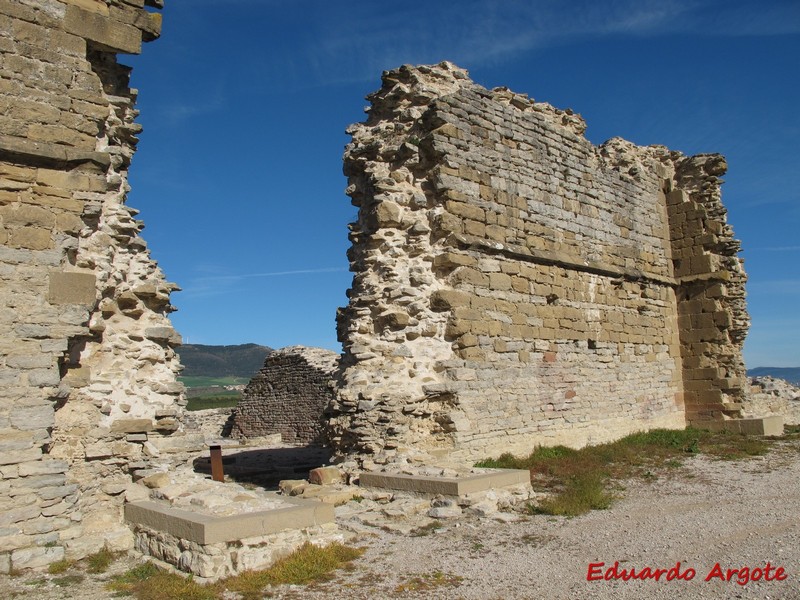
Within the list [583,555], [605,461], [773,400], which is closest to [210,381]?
[773,400]

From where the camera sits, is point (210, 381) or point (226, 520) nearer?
point (226, 520)

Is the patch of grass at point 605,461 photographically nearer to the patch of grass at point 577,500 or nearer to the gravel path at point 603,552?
the patch of grass at point 577,500

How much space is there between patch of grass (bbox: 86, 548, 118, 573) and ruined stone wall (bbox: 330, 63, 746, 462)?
324 cm

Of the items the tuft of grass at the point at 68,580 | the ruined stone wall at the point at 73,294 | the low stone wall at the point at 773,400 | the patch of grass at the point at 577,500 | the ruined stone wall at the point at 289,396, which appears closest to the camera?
the tuft of grass at the point at 68,580

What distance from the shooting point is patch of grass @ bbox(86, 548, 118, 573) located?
5137mm

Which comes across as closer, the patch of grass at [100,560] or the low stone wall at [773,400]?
the patch of grass at [100,560]

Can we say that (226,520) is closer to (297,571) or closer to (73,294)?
(297,571)

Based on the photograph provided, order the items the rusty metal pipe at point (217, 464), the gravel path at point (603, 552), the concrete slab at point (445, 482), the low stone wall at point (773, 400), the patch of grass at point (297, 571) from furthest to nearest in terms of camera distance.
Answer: the low stone wall at point (773, 400) < the rusty metal pipe at point (217, 464) < the concrete slab at point (445, 482) < the patch of grass at point (297, 571) < the gravel path at point (603, 552)

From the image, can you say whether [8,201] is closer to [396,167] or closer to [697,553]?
[396,167]

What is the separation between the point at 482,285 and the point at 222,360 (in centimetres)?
7697

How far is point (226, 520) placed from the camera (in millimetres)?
4852

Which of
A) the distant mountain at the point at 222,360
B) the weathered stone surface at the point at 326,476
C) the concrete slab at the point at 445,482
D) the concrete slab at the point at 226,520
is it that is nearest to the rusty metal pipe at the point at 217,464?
the weathered stone surface at the point at 326,476

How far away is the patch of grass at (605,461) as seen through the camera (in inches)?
271

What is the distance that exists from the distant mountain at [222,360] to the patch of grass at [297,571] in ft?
230
